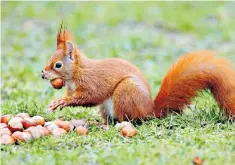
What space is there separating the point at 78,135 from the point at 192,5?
6774 millimetres

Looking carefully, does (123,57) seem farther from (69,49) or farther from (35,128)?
(35,128)

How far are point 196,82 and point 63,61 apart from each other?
38.4 inches

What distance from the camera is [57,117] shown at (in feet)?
17.2

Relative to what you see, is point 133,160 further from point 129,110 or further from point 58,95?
point 58,95

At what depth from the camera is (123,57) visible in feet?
27.3

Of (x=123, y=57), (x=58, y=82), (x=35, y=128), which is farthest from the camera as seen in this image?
(x=123, y=57)

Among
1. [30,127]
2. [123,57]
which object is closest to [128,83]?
[30,127]

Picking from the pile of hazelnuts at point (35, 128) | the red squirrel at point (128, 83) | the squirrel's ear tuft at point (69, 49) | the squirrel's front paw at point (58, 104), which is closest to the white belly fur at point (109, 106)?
the red squirrel at point (128, 83)

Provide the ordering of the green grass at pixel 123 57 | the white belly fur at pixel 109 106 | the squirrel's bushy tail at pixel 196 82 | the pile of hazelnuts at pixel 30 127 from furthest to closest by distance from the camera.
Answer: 1. the white belly fur at pixel 109 106
2. the squirrel's bushy tail at pixel 196 82
3. the pile of hazelnuts at pixel 30 127
4. the green grass at pixel 123 57

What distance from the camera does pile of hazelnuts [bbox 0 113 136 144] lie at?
4.45 metres

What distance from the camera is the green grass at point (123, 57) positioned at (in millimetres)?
4094

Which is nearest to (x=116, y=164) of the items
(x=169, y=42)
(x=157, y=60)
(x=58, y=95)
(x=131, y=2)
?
(x=58, y=95)

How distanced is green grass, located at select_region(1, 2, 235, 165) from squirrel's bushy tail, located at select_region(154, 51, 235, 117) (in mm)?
101

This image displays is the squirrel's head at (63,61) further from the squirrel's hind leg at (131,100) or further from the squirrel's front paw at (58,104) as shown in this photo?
the squirrel's hind leg at (131,100)
